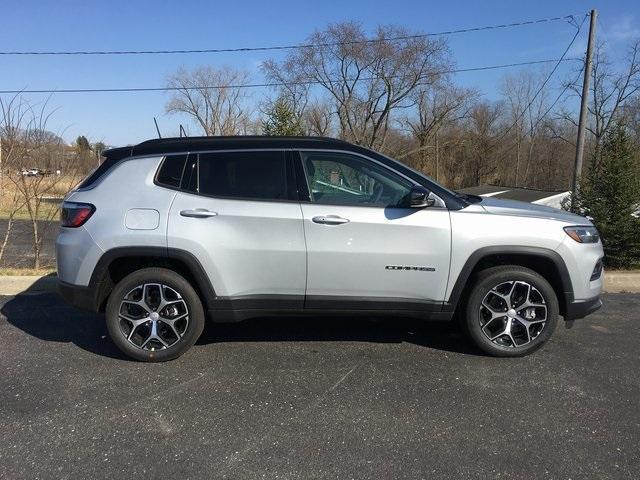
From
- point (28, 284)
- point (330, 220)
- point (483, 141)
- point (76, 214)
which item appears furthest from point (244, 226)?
point (483, 141)

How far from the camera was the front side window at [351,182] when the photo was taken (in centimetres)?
398

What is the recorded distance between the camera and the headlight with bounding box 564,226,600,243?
3.99 metres

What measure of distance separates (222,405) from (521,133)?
5853 centimetres

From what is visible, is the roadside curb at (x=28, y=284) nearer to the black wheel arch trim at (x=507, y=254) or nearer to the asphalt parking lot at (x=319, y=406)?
the asphalt parking lot at (x=319, y=406)

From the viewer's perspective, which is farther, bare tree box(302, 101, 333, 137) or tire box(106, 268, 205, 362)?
bare tree box(302, 101, 333, 137)

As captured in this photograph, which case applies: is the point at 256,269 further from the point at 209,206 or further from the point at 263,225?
the point at 209,206

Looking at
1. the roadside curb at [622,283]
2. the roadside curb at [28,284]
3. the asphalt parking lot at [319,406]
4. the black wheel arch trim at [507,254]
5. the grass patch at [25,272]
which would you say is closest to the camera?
the asphalt parking lot at [319,406]

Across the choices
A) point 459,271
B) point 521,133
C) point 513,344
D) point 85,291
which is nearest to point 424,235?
point 459,271

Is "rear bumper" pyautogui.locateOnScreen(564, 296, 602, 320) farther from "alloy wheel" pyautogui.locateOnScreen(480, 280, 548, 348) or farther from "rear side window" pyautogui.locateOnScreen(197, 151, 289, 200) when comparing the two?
"rear side window" pyautogui.locateOnScreen(197, 151, 289, 200)

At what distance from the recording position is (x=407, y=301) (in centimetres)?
401

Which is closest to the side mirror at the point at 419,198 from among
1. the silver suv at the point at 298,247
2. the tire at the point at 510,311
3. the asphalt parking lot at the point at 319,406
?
the silver suv at the point at 298,247

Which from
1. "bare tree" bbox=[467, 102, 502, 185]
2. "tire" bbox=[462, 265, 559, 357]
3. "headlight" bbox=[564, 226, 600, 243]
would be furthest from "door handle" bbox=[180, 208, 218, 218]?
"bare tree" bbox=[467, 102, 502, 185]

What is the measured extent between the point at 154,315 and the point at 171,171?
1124 mm

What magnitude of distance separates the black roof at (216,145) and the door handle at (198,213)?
51cm
